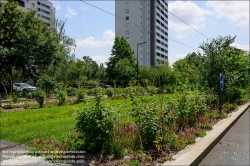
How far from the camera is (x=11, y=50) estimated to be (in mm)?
20750

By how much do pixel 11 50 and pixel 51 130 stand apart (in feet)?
58.4

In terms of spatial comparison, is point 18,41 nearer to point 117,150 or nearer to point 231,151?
point 117,150

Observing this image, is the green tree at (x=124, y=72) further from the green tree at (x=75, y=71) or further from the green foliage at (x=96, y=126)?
the green foliage at (x=96, y=126)

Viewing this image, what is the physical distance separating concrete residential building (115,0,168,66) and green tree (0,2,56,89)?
1951 inches

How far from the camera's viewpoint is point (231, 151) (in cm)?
500

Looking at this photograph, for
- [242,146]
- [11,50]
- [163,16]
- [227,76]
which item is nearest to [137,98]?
[242,146]

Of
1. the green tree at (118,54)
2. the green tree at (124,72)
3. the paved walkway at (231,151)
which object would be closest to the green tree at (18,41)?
the paved walkway at (231,151)

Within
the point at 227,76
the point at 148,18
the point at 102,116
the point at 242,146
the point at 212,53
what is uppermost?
the point at 148,18

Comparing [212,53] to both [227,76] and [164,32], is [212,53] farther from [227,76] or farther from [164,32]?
[164,32]

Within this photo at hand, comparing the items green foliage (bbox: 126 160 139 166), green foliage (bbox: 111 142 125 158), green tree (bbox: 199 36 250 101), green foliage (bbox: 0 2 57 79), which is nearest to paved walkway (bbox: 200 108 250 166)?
green foliage (bbox: 126 160 139 166)

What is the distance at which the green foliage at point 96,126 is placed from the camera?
3877 mm

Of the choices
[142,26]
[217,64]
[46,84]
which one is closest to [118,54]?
[142,26]

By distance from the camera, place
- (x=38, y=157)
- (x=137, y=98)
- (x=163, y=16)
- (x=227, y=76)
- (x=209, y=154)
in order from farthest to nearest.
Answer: (x=163, y=16) → (x=227, y=76) → (x=137, y=98) → (x=209, y=154) → (x=38, y=157)

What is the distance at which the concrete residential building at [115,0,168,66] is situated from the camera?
73.8m
